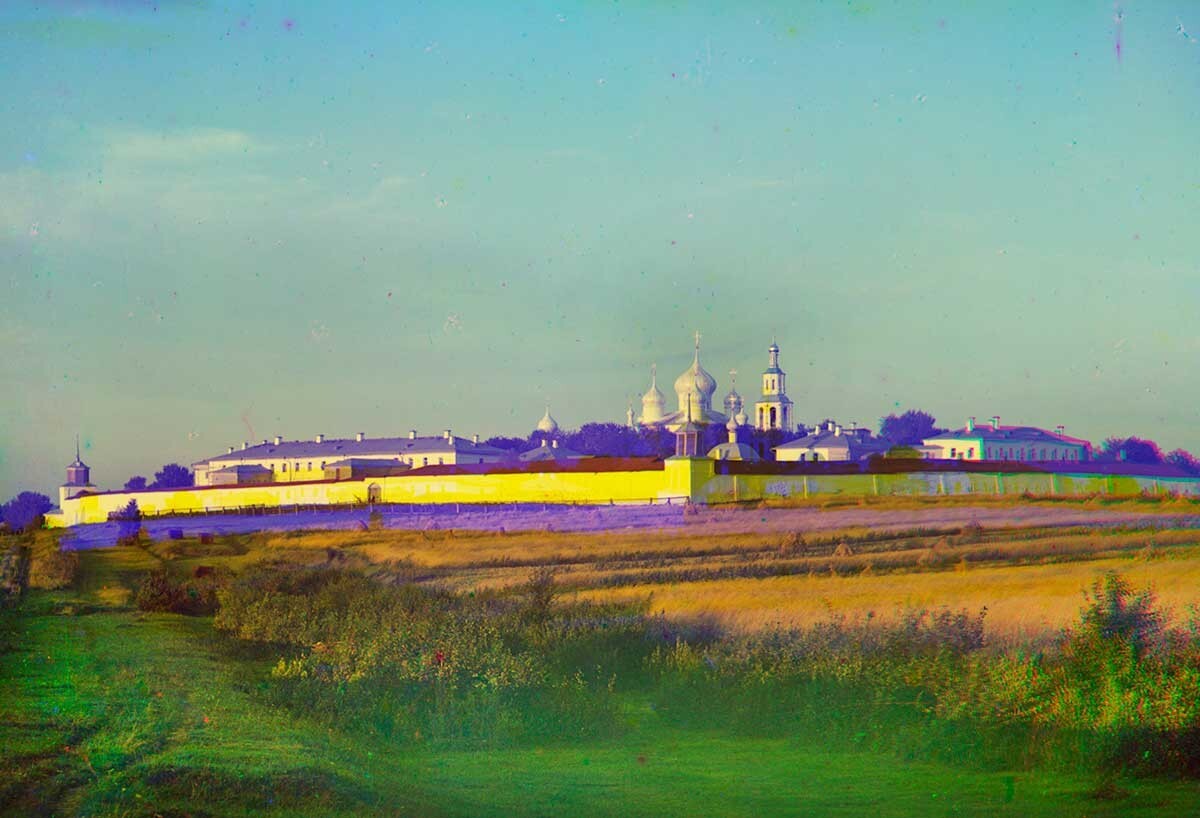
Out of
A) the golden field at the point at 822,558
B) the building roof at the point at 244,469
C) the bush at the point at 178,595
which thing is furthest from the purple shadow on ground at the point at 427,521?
the building roof at the point at 244,469

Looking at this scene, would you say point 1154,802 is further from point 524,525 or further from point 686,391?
point 686,391

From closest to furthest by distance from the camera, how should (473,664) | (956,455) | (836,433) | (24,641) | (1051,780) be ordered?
(1051,780) < (473,664) < (24,641) < (956,455) < (836,433)

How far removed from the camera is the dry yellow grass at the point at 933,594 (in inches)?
639

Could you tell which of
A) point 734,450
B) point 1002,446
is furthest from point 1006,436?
point 734,450

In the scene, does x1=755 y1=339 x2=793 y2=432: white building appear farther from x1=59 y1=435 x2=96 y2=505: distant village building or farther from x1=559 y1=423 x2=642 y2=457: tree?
x1=59 y1=435 x2=96 y2=505: distant village building

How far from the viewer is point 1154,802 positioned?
9891 millimetres

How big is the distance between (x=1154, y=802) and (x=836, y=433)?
38888 mm

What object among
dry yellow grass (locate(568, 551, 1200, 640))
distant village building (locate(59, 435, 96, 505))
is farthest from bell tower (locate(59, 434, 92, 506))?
dry yellow grass (locate(568, 551, 1200, 640))

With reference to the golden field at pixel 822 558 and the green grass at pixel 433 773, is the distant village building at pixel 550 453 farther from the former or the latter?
the green grass at pixel 433 773

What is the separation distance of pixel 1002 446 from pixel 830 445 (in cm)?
944

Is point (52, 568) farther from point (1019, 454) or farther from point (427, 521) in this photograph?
point (1019, 454)

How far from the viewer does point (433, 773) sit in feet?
35.3

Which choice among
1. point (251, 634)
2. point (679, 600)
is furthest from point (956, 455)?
point (251, 634)

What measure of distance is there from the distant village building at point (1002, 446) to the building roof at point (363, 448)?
21.3m
